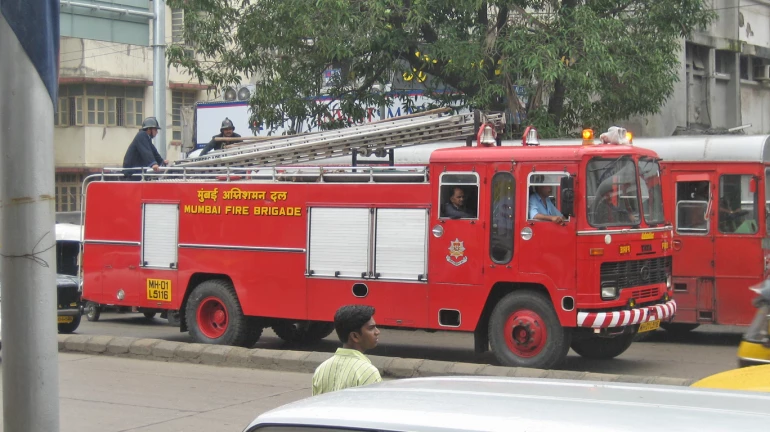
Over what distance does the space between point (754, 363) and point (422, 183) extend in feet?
17.2

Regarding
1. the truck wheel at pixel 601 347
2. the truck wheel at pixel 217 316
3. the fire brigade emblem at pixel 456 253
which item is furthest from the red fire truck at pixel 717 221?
the truck wheel at pixel 217 316

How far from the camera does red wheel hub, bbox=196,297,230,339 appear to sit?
13430 mm

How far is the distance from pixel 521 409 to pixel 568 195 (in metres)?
7.90

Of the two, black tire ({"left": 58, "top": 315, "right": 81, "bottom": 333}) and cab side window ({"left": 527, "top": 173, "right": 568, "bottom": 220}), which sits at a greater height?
cab side window ({"left": 527, "top": 173, "right": 568, "bottom": 220})

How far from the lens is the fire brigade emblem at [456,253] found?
1141 cm

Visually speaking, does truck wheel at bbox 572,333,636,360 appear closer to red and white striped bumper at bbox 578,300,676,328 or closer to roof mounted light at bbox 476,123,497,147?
red and white striped bumper at bbox 578,300,676,328

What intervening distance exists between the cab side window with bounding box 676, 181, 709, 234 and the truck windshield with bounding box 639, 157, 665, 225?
2.18 m

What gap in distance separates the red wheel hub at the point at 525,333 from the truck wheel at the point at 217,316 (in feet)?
12.8

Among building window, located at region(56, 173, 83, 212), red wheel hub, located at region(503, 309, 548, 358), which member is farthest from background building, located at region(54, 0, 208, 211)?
red wheel hub, located at region(503, 309, 548, 358)

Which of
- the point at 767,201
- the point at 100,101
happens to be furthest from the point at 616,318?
the point at 100,101

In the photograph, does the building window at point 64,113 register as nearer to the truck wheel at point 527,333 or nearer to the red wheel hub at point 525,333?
the truck wheel at point 527,333

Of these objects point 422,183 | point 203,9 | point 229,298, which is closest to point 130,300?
point 229,298

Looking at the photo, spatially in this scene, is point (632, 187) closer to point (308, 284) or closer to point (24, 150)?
point (308, 284)

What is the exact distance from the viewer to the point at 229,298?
43.3ft
